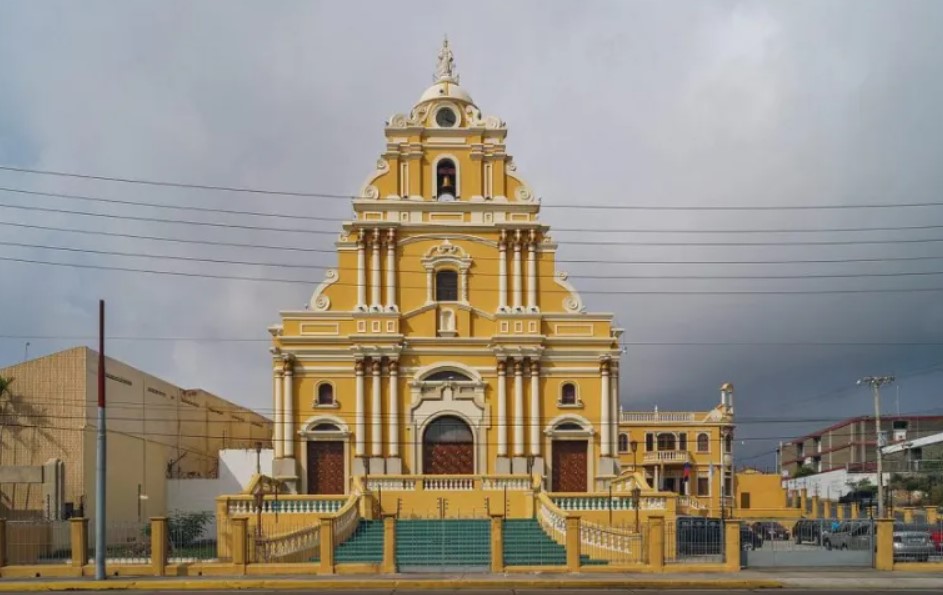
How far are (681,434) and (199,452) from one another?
104 ft

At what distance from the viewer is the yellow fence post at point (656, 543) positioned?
29000mm

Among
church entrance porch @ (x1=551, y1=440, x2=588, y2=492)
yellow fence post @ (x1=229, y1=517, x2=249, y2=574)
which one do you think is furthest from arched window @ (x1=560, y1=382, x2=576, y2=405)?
yellow fence post @ (x1=229, y1=517, x2=249, y2=574)

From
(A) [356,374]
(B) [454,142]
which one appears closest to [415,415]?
(A) [356,374]

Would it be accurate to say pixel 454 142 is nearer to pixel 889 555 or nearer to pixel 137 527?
pixel 137 527

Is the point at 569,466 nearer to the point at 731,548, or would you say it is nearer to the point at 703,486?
the point at 731,548

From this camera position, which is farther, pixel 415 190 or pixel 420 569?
pixel 415 190

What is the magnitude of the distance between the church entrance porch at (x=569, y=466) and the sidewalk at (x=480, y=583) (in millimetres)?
17923

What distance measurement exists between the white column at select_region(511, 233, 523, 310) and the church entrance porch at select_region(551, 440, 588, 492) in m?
6.44

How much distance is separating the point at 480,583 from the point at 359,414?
780 inches

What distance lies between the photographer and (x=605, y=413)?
46469 mm

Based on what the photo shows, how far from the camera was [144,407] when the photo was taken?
180ft

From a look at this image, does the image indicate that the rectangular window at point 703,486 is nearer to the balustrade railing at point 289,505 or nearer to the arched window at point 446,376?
the arched window at point 446,376

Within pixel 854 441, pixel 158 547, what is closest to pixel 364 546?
pixel 158 547

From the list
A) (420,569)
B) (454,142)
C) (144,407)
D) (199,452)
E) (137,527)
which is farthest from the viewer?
(199,452)
